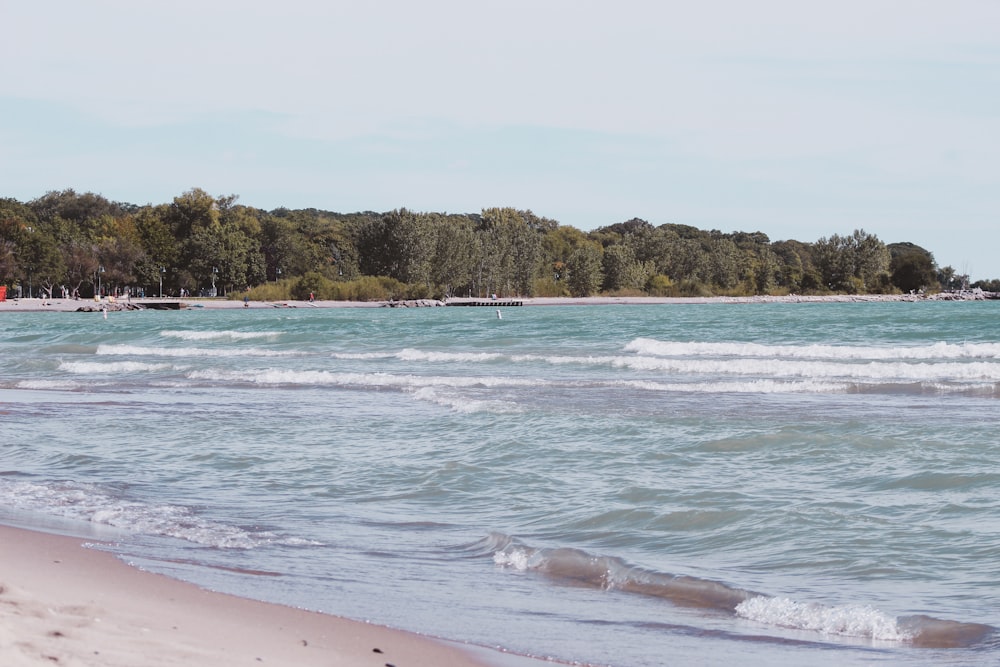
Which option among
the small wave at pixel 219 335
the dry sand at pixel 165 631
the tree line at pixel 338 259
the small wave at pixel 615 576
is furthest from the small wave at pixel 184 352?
the tree line at pixel 338 259

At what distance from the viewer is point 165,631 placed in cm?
532

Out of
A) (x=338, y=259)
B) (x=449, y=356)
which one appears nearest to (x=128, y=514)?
(x=449, y=356)

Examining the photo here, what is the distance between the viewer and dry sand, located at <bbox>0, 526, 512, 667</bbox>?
4758mm

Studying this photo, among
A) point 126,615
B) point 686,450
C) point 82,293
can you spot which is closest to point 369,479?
point 686,450

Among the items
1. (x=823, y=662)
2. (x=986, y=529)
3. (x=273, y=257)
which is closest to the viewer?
(x=823, y=662)

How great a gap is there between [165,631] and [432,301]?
114 m

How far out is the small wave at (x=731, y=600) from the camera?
19.4ft

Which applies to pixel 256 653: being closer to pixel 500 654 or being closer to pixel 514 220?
pixel 500 654

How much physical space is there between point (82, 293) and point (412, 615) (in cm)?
12255

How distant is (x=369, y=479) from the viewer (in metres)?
10.9

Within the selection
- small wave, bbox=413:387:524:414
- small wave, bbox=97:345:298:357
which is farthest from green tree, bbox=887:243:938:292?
small wave, bbox=413:387:524:414

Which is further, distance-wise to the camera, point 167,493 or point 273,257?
point 273,257

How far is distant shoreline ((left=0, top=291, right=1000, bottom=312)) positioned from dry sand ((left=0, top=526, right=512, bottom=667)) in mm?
93785

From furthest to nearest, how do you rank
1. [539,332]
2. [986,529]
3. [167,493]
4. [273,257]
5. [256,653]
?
[273,257], [539,332], [167,493], [986,529], [256,653]
